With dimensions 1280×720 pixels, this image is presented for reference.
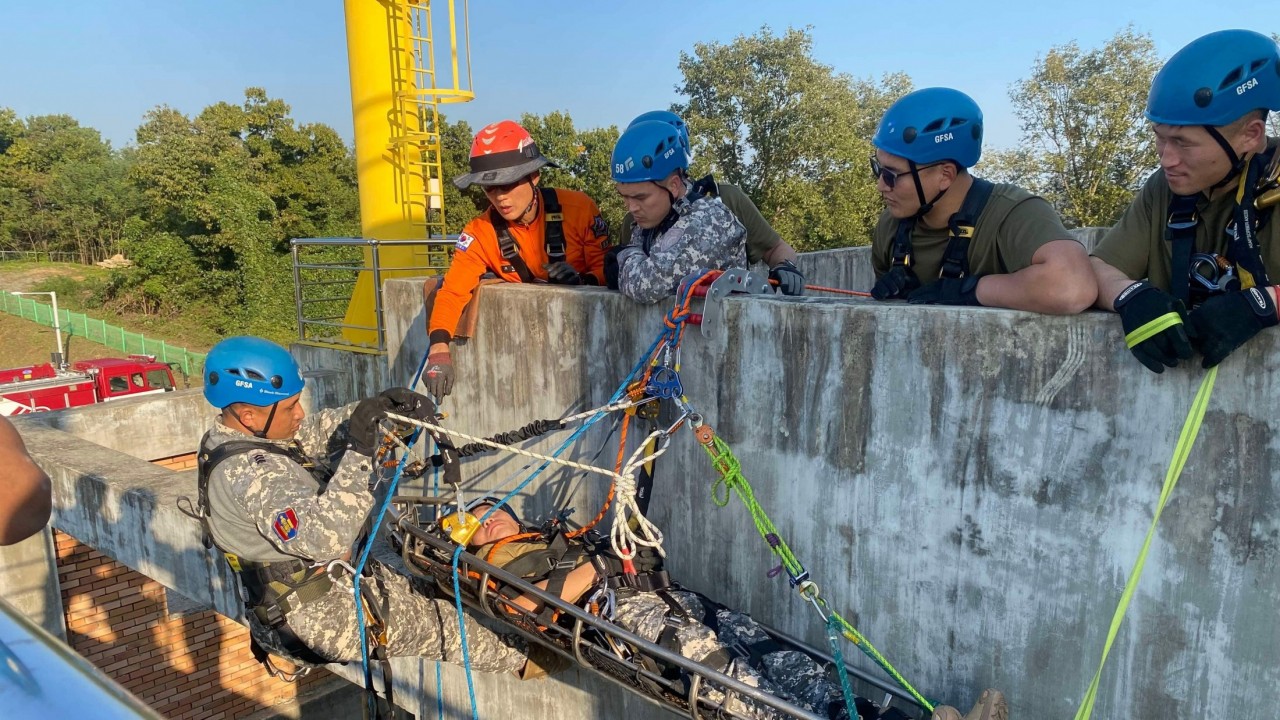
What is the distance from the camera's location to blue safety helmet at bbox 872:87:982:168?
135 inches

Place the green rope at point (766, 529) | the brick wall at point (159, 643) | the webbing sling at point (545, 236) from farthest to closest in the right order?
the brick wall at point (159, 643)
the webbing sling at point (545, 236)
the green rope at point (766, 529)

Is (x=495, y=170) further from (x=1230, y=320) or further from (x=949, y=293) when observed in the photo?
(x=1230, y=320)

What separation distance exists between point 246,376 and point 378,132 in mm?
8200

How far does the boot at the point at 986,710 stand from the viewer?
2.69 meters

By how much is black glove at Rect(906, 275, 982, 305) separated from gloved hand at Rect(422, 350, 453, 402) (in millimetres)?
2830

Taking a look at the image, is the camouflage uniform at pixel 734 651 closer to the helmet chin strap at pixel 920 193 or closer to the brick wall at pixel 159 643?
the helmet chin strap at pixel 920 193

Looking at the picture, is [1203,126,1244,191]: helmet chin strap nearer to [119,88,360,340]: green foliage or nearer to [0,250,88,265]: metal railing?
[119,88,360,340]: green foliage

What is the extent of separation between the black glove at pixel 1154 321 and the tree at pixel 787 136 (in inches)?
738

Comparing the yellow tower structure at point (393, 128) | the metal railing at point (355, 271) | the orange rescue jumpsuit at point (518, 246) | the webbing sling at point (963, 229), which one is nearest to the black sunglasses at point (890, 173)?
the webbing sling at point (963, 229)

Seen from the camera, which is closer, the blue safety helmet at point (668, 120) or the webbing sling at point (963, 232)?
the webbing sling at point (963, 232)

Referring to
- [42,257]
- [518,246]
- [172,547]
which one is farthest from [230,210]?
[518,246]

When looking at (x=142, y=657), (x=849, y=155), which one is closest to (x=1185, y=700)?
(x=142, y=657)

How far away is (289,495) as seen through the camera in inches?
153

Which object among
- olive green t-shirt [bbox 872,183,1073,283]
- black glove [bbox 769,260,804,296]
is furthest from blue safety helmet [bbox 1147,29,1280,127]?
black glove [bbox 769,260,804,296]
